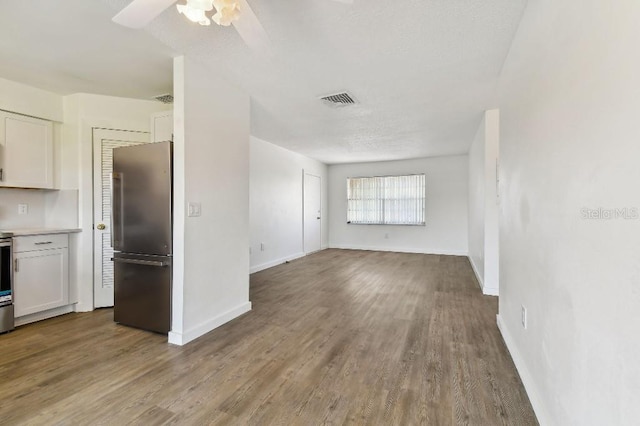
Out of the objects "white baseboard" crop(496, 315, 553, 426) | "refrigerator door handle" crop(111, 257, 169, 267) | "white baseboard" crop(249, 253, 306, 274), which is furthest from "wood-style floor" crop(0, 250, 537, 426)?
"white baseboard" crop(249, 253, 306, 274)

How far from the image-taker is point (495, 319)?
9.85ft

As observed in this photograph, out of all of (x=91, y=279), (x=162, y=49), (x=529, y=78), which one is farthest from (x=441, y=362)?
(x=91, y=279)

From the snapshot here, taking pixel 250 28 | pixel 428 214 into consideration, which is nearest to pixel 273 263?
pixel 428 214

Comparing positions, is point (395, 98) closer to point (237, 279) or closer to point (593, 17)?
point (593, 17)

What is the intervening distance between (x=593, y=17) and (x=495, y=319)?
274 centimetres

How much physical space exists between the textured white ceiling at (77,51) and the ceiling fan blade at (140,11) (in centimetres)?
58

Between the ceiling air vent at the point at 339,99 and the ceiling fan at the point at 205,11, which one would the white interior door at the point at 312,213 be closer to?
the ceiling air vent at the point at 339,99

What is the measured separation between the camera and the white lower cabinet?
114 inches

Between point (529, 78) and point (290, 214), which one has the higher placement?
point (529, 78)

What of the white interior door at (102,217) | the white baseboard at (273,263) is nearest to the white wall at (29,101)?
the white interior door at (102,217)

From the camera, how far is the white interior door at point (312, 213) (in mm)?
7226

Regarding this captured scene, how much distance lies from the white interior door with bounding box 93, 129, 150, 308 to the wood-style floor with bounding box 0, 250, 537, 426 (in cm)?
25

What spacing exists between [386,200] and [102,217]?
6105 millimetres

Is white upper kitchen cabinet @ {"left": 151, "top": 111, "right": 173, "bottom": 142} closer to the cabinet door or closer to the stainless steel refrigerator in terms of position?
the stainless steel refrigerator
